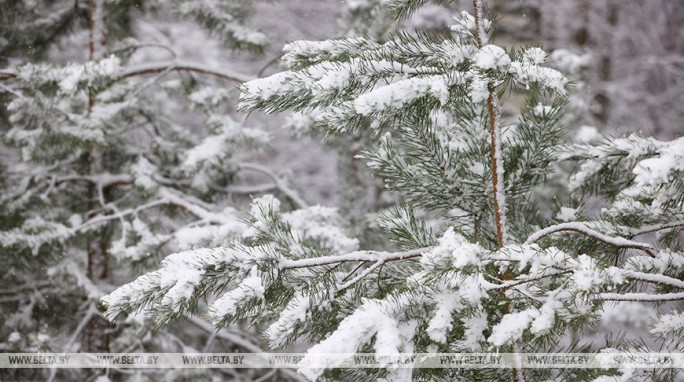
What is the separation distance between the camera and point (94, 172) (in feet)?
15.6

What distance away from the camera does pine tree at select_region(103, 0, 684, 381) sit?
145 cm

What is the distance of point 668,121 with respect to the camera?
40.8 ft

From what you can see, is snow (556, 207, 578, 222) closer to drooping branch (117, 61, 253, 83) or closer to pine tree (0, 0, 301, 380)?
pine tree (0, 0, 301, 380)

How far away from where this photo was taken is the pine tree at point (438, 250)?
1.45m

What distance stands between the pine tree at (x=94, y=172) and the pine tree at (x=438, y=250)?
203cm

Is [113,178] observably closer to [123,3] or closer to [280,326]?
[123,3]

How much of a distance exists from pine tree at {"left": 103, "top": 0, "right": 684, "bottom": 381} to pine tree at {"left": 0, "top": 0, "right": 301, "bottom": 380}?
2.03 metres

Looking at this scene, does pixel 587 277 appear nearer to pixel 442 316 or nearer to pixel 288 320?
pixel 442 316

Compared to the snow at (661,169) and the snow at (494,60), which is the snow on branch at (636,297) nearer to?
the snow at (661,169)

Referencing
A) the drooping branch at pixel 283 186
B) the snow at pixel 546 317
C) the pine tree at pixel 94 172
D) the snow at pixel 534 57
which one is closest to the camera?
the snow at pixel 546 317

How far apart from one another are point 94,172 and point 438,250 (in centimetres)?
418

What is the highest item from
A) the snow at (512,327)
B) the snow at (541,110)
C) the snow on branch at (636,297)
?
the snow at (541,110)

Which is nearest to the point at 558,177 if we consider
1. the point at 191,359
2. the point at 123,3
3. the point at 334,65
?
the point at 191,359

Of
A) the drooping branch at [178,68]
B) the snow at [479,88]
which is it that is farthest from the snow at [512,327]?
the drooping branch at [178,68]
